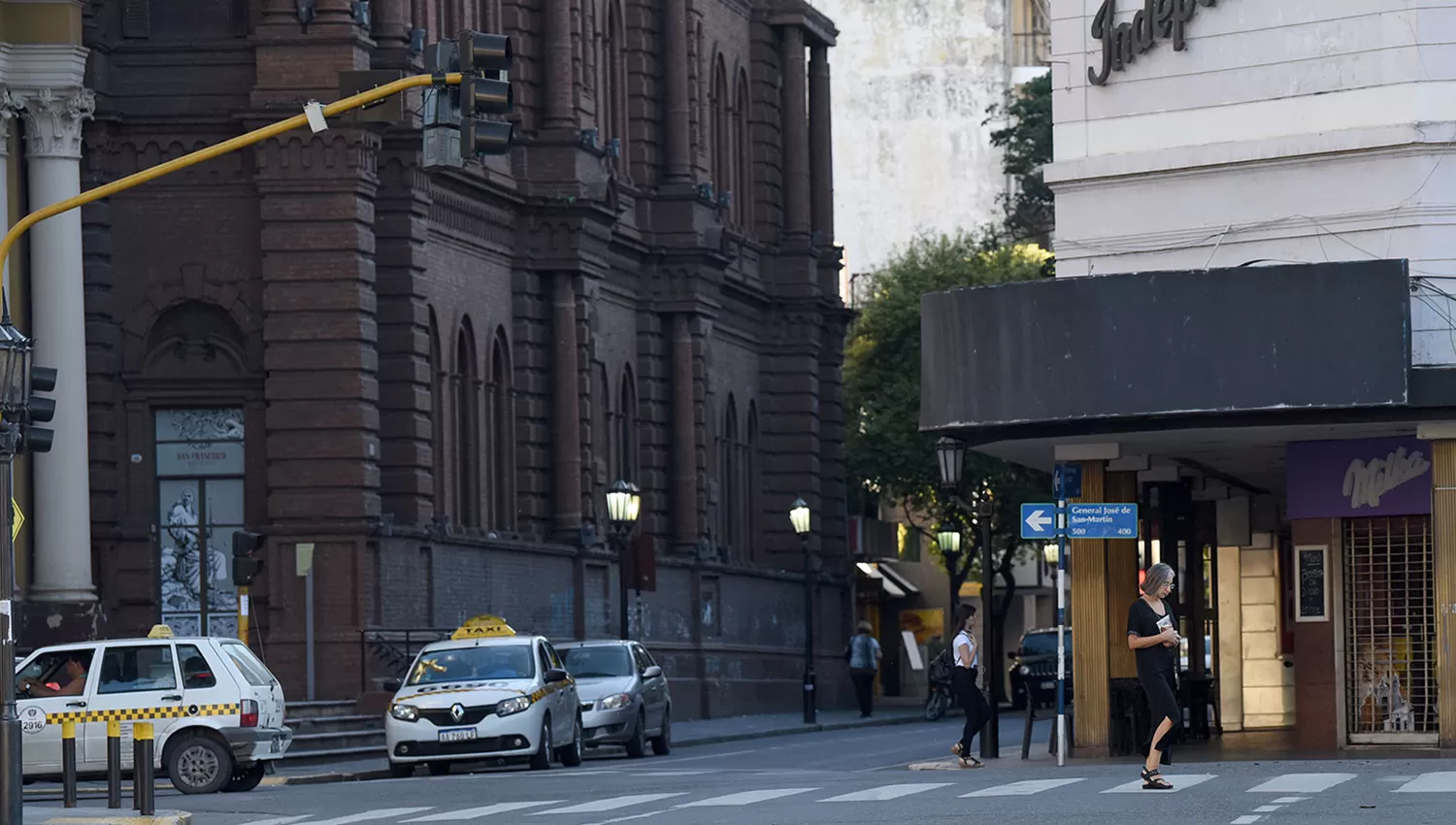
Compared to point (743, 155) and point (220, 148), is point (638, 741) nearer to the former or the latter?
point (220, 148)

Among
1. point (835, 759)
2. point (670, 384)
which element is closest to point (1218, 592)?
point (835, 759)

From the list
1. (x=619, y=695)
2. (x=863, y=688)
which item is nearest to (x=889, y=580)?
(x=863, y=688)

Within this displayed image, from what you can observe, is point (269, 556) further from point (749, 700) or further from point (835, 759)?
point (749, 700)

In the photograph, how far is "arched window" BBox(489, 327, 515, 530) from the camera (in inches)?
1941

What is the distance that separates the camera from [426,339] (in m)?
44.2

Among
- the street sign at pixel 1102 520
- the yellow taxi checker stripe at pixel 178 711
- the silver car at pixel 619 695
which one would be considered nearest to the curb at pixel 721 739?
the yellow taxi checker stripe at pixel 178 711

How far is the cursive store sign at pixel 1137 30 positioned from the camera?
1300 inches

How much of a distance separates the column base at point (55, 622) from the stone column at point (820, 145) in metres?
29.6

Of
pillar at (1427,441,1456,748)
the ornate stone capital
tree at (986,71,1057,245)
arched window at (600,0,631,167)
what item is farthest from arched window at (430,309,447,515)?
tree at (986,71,1057,245)

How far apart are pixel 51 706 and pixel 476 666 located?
17.5 feet

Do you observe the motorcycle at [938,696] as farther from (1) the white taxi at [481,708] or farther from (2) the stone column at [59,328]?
(1) the white taxi at [481,708]

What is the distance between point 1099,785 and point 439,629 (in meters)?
19.7

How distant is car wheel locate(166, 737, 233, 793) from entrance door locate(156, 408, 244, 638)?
12.7 metres

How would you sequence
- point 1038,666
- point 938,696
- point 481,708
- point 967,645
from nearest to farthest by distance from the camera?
1. point 967,645
2. point 481,708
3. point 938,696
4. point 1038,666
